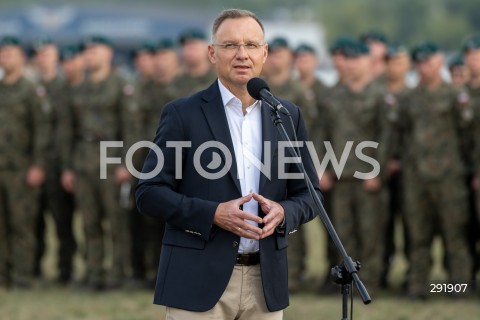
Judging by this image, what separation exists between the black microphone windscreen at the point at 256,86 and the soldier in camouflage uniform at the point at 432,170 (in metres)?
5.08

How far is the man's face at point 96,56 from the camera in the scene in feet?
34.3

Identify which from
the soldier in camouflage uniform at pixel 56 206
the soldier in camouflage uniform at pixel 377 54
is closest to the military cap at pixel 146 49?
the soldier in camouflage uniform at pixel 56 206

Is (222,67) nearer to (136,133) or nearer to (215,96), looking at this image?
(215,96)

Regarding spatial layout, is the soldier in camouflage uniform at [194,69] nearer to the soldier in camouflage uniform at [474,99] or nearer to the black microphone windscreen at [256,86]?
the soldier in camouflage uniform at [474,99]

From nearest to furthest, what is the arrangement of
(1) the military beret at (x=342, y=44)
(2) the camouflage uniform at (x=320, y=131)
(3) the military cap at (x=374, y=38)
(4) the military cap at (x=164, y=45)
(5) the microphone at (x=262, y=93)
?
(5) the microphone at (x=262, y=93) < (1) the military beret at (x=342, y=44) < (2) the camouflage uniform at (x=320, y=131) < (4) the military cap at (x=164, y=45) < (3) the military cap at (x=374, y=38)

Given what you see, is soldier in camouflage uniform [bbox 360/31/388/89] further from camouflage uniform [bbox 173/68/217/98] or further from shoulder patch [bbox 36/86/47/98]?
shoulder patch [bbox 36/86/47/98]

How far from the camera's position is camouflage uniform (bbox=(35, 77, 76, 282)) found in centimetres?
1083

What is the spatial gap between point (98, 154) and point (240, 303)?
5847 millimetres

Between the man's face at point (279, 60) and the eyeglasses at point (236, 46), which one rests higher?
the man's face at point (279, 60)

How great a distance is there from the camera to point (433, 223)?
9.67m

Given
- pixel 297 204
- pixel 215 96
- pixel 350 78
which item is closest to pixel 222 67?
pixel 215 96

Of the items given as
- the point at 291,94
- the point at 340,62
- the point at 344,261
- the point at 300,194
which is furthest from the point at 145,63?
the point at 344,261

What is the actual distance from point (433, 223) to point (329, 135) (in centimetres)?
117

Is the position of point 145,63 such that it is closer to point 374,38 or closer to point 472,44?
point 374,38
